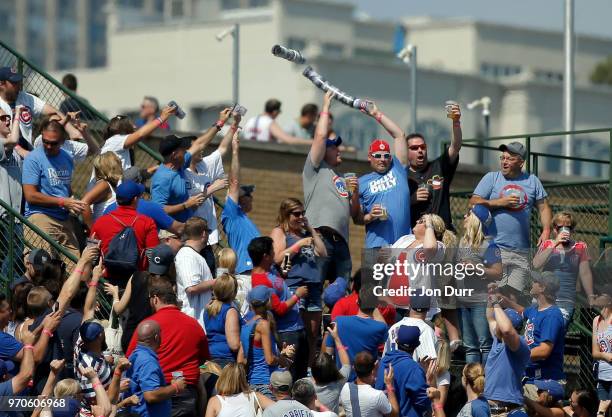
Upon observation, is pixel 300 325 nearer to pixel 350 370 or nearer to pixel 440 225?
pixel 350 370

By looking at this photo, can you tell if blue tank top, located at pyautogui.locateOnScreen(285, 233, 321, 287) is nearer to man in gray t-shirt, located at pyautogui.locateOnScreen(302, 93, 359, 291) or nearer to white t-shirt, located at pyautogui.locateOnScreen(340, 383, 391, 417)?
man in gray t-shirt, located at pyautogui.locateOnScreen(302, 93, 359, 291)

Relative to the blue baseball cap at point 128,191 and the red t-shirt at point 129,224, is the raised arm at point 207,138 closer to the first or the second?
the blue baseball cap at point 128,191

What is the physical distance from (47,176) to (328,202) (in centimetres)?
280

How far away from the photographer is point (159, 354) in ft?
44.4

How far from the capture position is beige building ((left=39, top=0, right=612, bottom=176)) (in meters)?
60.3

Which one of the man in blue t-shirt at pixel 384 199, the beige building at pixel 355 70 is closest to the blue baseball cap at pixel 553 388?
the man in blue t-shirt at pixel 384 199

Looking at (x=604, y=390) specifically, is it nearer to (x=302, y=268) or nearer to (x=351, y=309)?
(x=351, y=309)

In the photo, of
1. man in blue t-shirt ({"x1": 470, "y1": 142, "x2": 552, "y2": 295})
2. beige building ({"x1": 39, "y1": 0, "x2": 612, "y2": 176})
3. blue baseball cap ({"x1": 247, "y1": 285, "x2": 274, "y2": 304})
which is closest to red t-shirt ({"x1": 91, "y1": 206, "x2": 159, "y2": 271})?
blue baseball cap ({"x1": 247, "y1": 285, "x2": 274, "y2": 304})

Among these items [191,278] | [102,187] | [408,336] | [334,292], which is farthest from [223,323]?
[102,187]

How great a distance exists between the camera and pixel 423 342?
47.2 feet

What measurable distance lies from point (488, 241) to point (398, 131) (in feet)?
4.78

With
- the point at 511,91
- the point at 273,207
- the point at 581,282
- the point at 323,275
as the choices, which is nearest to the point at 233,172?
the point at 323,275

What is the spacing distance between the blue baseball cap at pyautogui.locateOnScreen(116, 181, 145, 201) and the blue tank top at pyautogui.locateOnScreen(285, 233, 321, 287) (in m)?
1.56

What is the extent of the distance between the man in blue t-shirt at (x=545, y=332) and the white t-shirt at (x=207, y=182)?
3385 mm
